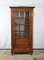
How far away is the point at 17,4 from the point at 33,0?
2.06ft

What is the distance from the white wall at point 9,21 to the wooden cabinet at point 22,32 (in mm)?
597

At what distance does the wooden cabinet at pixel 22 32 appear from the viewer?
432 cm

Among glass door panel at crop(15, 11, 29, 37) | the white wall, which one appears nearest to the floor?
the white wall

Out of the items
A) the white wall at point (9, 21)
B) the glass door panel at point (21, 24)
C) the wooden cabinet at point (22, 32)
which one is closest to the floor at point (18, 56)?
the wooden cabinet at point (22, 32)

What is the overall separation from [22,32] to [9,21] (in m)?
0.79

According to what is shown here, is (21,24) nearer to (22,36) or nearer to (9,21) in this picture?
(22,36)

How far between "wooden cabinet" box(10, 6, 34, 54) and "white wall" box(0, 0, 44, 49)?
597 mm

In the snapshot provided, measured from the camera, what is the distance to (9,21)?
15.9 ft

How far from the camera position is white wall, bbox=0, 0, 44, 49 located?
4.79 metres

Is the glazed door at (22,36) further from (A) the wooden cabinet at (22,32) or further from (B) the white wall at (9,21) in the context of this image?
(B) the white wall at (9,21)

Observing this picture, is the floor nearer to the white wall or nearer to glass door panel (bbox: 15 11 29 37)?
the white wall

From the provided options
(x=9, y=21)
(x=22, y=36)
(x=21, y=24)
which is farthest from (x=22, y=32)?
(x=9, y=21)

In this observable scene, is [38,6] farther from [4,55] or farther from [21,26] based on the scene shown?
[4,55]

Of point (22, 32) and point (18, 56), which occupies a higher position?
point (22, 32)
